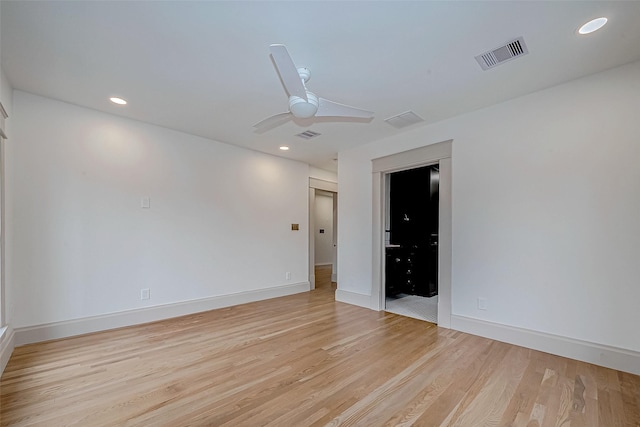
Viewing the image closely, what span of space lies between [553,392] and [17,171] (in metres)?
5.19

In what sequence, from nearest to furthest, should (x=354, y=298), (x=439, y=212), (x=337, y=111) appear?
(x=337, y=111), (x=439, y=212), (x=354, y=298)

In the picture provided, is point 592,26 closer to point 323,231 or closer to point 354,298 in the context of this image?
point 354,298

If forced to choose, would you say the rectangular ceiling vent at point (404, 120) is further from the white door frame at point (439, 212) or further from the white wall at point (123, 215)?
the white wall at point (123, 215)

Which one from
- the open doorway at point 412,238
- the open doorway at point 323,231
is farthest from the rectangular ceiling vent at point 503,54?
the open doorway at point 323,231

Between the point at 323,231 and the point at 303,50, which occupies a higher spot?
the point at 303,50

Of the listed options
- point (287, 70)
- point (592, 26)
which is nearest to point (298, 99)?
point (287, 70)

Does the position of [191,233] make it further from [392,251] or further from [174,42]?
[392,251]

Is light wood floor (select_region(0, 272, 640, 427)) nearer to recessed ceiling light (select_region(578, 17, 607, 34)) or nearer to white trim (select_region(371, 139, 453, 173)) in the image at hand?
white trim (select_region(371, 139, 453, 173))

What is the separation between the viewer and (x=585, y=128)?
2.59 meters

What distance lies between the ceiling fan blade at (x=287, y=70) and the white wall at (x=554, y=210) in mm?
2280

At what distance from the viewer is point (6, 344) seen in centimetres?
245

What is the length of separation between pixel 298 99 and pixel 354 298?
3365mm

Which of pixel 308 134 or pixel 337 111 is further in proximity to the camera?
pixel 308 134

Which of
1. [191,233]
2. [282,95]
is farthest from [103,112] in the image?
[282,95]
